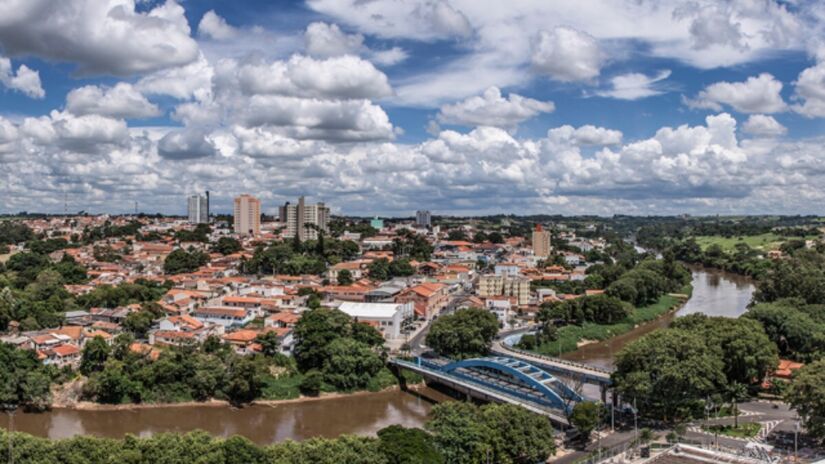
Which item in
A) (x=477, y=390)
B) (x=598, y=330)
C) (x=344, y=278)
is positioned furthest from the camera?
(x=344, y=278)

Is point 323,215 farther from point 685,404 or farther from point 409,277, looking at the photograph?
point 685,404

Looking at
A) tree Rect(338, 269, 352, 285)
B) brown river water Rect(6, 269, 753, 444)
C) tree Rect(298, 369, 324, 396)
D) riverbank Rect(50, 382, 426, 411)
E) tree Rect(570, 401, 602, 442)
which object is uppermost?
tree Rect(338, 269, 352, 285)

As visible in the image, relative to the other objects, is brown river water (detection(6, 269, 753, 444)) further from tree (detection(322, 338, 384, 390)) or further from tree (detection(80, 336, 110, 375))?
tree (detection(80, 336, 110, 375))

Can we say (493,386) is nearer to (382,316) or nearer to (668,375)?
(668,375)

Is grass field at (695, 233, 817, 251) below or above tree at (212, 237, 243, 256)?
above

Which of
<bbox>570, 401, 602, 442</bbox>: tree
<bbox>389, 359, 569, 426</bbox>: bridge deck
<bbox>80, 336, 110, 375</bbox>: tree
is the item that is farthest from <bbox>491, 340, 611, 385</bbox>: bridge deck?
<bbox>80, 336, 110, 375</bbox>: tree

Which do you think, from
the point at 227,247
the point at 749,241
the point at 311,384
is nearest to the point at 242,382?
the point at 311,384

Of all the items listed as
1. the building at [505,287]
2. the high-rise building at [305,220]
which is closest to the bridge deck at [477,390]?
the building at [505,287]
